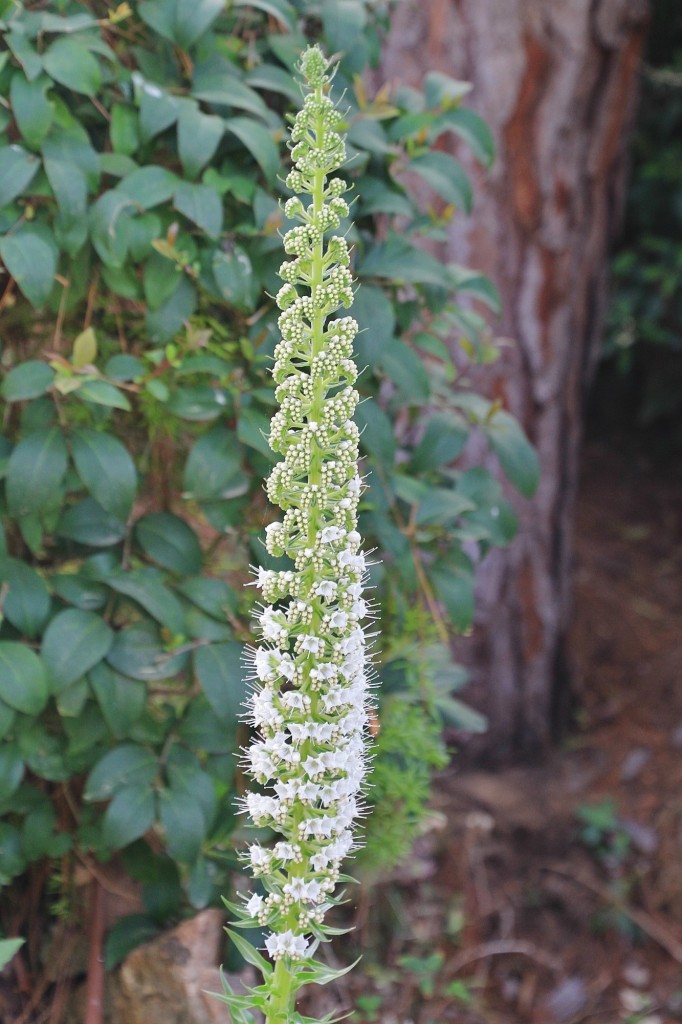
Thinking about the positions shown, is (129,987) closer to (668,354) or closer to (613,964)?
(613,964)

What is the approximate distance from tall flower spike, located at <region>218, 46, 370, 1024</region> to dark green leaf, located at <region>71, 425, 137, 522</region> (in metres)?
0.56

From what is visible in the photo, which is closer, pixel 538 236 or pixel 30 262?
pixel 30 262

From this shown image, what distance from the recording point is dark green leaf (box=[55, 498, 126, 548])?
1.96 m

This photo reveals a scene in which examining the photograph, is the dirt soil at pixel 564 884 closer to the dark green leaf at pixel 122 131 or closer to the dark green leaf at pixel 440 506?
the dark green leaf at pixel 440 506

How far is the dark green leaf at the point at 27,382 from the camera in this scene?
1810mm

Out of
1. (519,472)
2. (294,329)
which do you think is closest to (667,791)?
(519,472)

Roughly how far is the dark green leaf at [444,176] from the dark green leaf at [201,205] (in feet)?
1.67

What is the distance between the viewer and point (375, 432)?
2.04m

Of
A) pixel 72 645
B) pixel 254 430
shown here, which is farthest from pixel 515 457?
pixel 72 645

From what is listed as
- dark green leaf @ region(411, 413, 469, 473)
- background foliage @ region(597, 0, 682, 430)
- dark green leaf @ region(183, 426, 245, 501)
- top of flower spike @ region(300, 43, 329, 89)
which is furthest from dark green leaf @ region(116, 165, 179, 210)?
background foliage @ region(597, 0, 682, 430)

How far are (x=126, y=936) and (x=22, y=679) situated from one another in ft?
2.27

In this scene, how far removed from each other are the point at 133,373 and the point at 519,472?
0.90m

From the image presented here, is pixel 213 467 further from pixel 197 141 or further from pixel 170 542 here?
pixel 197 141

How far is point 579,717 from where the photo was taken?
3908 mm
